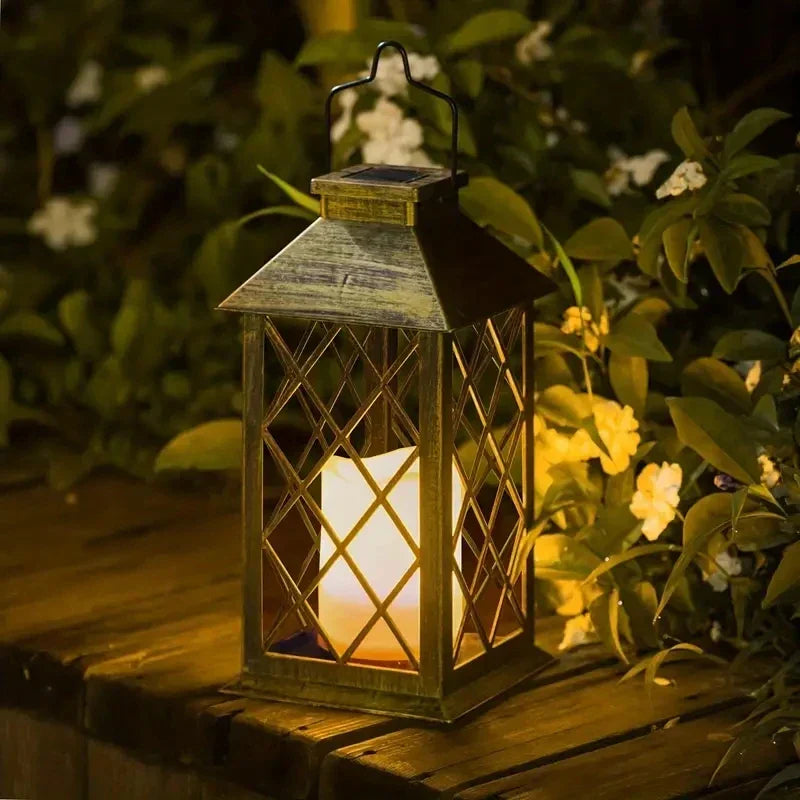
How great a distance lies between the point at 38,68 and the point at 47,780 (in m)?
1.36

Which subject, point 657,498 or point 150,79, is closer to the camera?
point 657,498

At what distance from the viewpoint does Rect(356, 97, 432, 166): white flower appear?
75.2 inches

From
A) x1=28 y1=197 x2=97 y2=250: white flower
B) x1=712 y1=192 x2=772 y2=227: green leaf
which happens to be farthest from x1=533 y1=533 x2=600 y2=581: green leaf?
x1=28 y1=197 x2=97 y2=250: white flower

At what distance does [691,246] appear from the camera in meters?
1.63

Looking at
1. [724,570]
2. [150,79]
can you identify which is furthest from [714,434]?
[150,79]

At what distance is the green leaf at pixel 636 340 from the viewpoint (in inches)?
65.2

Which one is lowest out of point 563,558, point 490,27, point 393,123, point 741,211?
point 563,558

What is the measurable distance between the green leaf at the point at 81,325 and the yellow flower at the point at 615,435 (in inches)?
38.2

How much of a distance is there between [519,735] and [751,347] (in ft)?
1.37

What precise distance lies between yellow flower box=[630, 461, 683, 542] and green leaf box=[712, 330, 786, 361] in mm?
125

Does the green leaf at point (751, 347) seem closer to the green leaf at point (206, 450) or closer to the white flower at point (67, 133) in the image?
the green leaf at point (206, 450)

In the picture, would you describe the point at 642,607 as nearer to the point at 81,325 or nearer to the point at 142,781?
the point at 142,781

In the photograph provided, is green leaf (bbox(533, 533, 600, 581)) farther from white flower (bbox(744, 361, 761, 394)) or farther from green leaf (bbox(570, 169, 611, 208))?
green leaf (bbox(570, 169, 611, 208))

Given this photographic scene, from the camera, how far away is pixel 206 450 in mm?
1936
